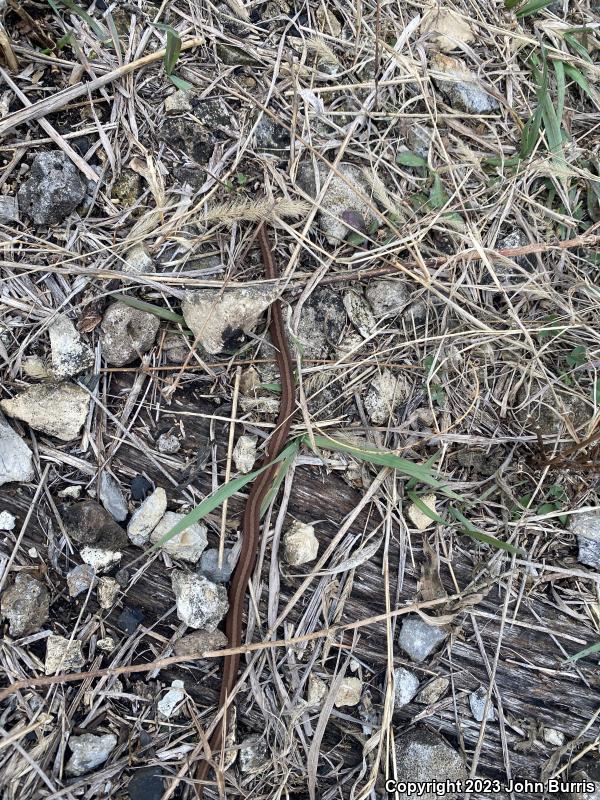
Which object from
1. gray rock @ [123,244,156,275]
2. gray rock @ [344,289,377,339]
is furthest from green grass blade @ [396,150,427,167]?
gray rock @ [123,244,156,275]

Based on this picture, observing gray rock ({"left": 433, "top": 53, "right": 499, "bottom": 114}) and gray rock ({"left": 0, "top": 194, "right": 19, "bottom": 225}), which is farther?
gray rock ({"left": 433, "top": 53, "right": 499, "bottom": 114})

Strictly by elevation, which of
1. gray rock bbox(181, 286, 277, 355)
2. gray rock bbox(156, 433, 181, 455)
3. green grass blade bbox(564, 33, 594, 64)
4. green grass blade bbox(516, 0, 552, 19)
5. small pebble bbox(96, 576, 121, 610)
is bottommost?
small pebble bbox(96, 576, 121, 610)

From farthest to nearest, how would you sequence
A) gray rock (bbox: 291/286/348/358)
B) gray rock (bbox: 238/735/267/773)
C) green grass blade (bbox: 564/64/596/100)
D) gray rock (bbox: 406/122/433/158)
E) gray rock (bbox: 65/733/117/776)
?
green grass blade (bbox: 564/64/596/100), gray rock (bbox: 406/122/433/158), gray rock (bbox: 291/286/348/358), gray rock (bbox: 238/735/267/773), gray rock (bbox: 65/733/117/776)

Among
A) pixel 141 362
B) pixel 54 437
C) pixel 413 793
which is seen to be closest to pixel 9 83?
pixel 141 362

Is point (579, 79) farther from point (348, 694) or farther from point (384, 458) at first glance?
point (348, 694)

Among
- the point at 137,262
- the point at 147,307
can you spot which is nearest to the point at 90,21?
the point at 137,262

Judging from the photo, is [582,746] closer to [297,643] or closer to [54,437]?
[297,643]

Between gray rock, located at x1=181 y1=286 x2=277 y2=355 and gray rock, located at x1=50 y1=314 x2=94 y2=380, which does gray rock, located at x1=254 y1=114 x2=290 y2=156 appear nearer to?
gray rock, located at x1=181 y1=286 x2=277 y2=355
